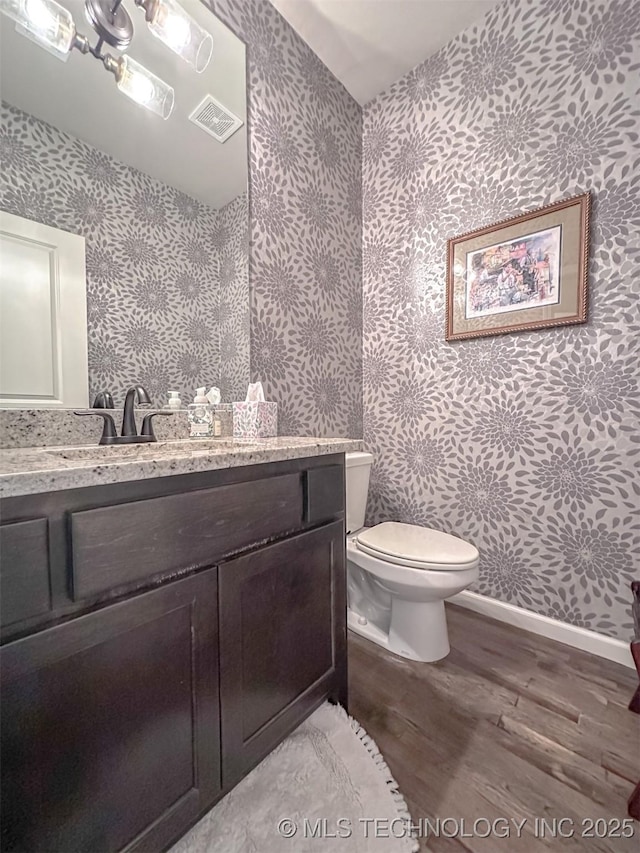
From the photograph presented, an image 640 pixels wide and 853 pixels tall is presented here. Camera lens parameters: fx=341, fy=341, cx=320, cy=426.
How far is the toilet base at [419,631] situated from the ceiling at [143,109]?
1.77m

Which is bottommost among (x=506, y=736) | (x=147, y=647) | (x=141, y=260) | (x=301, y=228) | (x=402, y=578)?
(x=506, y=736)

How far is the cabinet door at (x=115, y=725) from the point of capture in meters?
0.51

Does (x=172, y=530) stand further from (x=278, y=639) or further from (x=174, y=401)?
(x=174, y=401)

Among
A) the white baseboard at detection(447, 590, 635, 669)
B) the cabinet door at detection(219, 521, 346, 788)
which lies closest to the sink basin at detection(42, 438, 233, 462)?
the cabinet door at detection(219, 521, 346, 788)

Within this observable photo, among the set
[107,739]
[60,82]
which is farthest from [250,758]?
[60,82]

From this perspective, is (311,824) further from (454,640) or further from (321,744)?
(454,640)

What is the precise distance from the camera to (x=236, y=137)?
1391 millimetres

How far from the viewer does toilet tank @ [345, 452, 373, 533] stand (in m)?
1.57

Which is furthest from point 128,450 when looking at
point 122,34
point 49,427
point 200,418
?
point 122,34

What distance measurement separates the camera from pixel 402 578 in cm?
126

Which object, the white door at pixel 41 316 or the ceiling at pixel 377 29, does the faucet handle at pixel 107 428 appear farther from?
the ceiling at pixel 377 29

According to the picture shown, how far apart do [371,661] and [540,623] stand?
2.52 feet

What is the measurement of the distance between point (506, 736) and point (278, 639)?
2.57ft

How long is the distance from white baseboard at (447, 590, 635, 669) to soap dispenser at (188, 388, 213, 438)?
146cm
